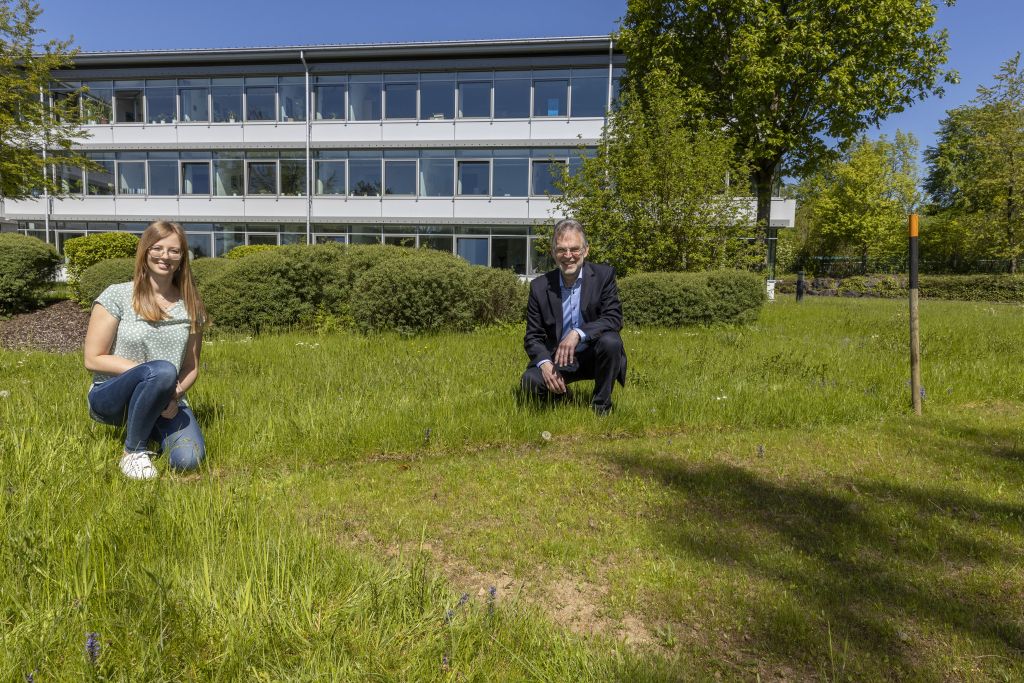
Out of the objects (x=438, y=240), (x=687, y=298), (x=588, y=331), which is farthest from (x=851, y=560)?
(x=438, y=240)

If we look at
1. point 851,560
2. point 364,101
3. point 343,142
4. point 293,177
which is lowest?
point 851,560

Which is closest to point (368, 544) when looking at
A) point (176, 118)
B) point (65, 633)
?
point (65, 633)

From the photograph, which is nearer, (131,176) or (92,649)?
(92,649)

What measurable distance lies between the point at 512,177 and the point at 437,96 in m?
5.01

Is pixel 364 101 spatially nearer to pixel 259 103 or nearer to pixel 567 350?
pixel 259 103

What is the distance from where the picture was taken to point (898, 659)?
7.03 ft

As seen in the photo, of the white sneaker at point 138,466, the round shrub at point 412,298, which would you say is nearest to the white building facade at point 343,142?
the round shrub at point 412,298

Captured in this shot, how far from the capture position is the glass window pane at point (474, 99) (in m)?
27.2

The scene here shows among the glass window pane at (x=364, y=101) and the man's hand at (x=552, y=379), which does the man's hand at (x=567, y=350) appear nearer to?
the man's hand at (x=552, y=379)

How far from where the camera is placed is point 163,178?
29203 mm

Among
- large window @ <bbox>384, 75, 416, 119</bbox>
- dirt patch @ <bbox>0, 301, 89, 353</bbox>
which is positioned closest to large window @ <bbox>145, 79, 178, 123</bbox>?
large window @ <bbox>384, 75, 416, 119</bbox>

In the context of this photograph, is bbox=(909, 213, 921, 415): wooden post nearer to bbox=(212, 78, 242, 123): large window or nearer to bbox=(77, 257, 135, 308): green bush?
bbox=(77, 257, 135, 308): green bush

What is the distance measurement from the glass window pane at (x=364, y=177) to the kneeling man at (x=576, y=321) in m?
24.4

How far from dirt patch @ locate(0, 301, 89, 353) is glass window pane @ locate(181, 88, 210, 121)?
735 inches
